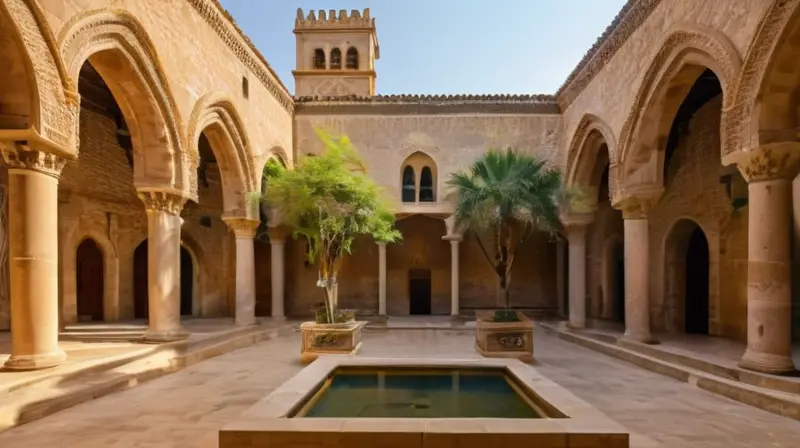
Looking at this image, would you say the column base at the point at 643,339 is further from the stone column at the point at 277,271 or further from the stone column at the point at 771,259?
the stone column at the point at 277,271

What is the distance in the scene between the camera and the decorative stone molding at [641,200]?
436 inches

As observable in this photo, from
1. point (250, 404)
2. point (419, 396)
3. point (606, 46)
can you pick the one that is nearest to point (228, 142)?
point (250, 404)

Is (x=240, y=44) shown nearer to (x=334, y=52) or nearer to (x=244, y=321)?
(x=244, y=321)

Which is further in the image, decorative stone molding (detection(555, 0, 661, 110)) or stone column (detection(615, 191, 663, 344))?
stone column (detection(615, 191, 663, 344))

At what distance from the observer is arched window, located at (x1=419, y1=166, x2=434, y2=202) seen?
59.5ft

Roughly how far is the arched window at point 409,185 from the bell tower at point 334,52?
11.2 metres

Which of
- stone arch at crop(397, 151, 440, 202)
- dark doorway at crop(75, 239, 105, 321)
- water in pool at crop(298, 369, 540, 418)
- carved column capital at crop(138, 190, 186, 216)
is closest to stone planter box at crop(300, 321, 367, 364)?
water in pool at crop(298, 369, 540, 418)

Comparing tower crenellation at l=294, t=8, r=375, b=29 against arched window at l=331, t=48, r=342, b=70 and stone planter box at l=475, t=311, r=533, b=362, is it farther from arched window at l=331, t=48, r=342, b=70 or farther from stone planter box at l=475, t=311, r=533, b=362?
stone planter box at l=475, t=311, r=533, b=362

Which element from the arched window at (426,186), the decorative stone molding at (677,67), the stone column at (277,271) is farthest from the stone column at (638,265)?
the stone column at (277,271)

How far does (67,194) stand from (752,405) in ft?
52.5

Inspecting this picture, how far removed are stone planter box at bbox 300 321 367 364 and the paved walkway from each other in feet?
1.51

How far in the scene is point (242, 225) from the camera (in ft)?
46.8

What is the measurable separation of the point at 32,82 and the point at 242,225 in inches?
310

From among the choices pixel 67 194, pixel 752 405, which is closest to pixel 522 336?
pixel 752 405
